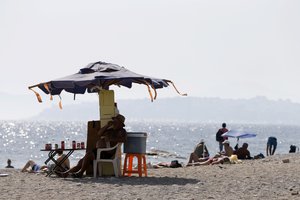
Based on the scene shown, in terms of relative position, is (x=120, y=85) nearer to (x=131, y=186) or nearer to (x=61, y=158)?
(x=61, y=158)

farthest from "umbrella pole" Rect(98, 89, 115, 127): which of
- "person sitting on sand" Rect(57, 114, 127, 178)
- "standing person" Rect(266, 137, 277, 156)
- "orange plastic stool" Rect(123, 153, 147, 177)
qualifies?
"standing person" Rect(266, 137, 277, 156)

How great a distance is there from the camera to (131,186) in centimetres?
1338

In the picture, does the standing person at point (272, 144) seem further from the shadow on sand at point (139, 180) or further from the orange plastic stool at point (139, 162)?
the shadow on sand at point (139, 180)

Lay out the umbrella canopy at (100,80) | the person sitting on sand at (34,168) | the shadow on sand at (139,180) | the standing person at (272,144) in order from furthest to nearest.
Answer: the standing person at (272,144), the person sitting on sand at (34,168), the umbrella canopy at (100,80), the shadow on sand at (139,180)

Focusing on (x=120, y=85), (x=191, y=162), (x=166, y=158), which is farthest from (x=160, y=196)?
(x=166, y=158)

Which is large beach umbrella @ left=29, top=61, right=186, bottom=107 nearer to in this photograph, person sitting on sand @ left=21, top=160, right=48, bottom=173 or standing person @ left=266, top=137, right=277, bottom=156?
person sitting on sand @ left=21, top=160, right=48, bottom=173

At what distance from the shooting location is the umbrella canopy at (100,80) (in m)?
14.8

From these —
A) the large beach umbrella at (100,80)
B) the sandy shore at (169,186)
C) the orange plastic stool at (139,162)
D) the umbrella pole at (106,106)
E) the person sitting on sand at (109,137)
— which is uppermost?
the large beach umbrella at (100,80)

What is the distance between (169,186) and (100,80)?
3.30 metres

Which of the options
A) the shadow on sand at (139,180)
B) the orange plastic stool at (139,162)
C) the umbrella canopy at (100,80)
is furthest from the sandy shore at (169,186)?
the umbrella canopy at (100,80)

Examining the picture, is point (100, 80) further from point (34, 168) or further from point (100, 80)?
point (34, 168)

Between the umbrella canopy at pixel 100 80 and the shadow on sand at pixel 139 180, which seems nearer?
the shadow on sand at pixel 139 180

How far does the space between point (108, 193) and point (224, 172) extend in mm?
4591

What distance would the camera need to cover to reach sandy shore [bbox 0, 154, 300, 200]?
12133mm
